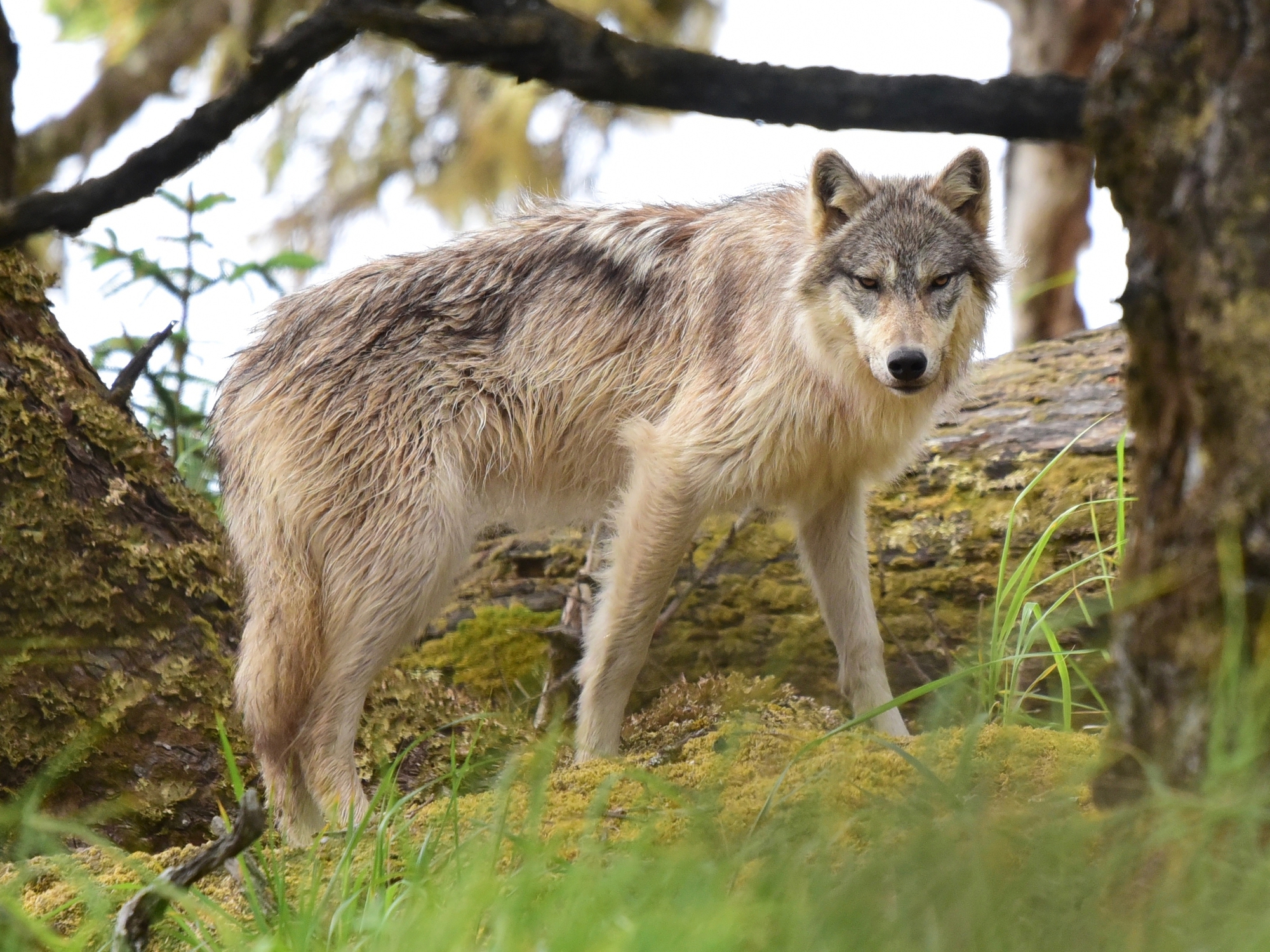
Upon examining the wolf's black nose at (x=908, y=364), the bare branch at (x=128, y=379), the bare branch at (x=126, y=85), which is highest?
the bare branch at (x=126, y=85)

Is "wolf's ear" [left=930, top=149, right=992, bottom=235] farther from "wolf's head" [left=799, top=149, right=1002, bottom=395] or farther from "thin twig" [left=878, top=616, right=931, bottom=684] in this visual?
"thin twig" [left=878, top=616, right=931, bottom=684]

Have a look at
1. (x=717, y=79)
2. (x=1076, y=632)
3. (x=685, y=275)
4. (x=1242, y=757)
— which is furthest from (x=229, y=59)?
(x=1242, y=757)

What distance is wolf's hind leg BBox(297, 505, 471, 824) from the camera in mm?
4672

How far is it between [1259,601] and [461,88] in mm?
14935

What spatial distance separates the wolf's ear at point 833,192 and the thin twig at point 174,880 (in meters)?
3.57

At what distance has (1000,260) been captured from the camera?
16.4 ft

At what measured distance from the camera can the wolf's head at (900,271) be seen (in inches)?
176

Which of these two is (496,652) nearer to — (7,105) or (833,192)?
(833,192)

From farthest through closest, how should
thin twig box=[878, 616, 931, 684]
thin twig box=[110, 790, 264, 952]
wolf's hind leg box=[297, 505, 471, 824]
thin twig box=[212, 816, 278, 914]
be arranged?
thin twig box=[878, 616, 931, 684], wolf's hind leg box=[297, 505, 471, 824], thin twig box=[212, 816, 278, 914], thin twig box=[110, 790, 264, 952]

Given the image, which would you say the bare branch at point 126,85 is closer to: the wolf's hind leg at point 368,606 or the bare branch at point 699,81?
the wolf's hind leg at point 368,606

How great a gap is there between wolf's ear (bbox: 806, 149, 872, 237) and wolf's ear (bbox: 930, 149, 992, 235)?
33cm

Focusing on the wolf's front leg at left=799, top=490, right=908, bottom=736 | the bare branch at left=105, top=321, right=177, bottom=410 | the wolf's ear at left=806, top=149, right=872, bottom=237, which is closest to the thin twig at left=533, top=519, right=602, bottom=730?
the wolf's front leg at left=799, top=490, right=908, bottom=736

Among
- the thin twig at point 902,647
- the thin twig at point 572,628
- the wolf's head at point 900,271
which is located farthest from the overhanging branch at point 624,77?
the thin twig at point 572,628

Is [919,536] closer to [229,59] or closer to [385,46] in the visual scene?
[229,59]
